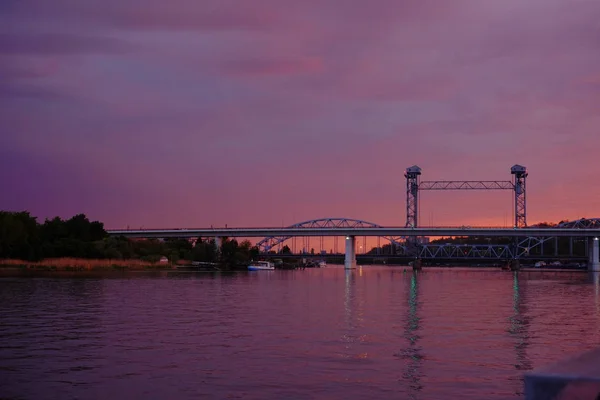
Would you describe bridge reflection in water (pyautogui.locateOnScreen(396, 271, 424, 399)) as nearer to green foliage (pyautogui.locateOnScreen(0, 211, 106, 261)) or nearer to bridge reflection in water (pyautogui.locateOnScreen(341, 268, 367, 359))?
bridge reflection in water (pyautogui.locateOnScreen(341, 268, 367, 359))

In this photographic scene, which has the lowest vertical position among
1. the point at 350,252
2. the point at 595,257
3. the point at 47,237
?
the point at 595,257

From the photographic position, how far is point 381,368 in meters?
22.4

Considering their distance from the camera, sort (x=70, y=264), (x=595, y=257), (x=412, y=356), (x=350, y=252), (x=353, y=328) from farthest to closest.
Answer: (x=350, y=252) < (x=595, y=257) < (x=70, y=264) < (x=353, y=328) < (x=412, y=356)

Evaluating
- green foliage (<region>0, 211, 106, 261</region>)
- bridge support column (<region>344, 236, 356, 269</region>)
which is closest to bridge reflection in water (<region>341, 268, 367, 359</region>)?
green foliage (<region>0, 211, 106, 261</region>)

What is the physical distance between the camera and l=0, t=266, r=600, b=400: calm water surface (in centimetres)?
1906

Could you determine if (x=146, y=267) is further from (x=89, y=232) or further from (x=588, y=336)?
(x=588, y=336)

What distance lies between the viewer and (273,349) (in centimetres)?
2617

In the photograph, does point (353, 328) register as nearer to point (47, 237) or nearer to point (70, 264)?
A: point (70, 264)

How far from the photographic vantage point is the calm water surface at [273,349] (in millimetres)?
19062

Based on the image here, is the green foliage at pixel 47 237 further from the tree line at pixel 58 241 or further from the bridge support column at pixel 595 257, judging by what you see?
A: the bridge support column at pixel 595 257

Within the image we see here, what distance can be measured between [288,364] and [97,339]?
31.0ft

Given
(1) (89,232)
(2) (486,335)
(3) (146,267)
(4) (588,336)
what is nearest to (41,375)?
(2) (486,335)

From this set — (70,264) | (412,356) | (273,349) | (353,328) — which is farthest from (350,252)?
(412,356)

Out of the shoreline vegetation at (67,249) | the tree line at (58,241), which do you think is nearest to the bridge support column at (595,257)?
the shoreline vegetation at (67,249)
